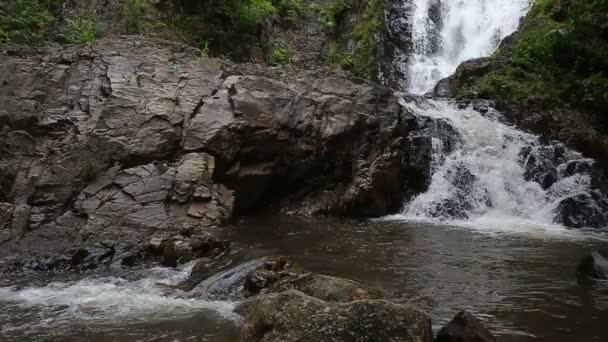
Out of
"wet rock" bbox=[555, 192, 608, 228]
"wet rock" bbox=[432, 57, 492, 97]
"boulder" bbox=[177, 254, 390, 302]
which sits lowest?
"boulder" bbox=[177, 254, 390, 302]

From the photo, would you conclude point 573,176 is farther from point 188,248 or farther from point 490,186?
point 188,248

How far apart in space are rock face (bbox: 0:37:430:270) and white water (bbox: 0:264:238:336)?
1.58 metres

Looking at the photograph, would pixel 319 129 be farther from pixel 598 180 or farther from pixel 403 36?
pixel 403 36

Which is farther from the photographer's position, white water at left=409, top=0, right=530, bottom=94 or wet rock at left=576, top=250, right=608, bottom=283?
white water at left=409, top=0, right=530, bottom=94

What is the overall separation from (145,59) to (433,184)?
7.58 meters

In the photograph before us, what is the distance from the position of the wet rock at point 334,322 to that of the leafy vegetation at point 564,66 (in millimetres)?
13352

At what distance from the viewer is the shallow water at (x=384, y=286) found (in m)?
5.96

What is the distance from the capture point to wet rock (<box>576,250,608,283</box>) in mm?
7602

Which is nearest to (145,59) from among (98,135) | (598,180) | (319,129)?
(98,135)

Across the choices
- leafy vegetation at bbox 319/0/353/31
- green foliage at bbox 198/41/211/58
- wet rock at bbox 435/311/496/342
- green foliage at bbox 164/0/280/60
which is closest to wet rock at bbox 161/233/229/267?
wet rock at bbox 435/311/496/342

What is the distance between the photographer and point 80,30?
15633 mm

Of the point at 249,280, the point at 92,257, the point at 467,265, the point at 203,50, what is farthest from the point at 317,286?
the point at 203,50

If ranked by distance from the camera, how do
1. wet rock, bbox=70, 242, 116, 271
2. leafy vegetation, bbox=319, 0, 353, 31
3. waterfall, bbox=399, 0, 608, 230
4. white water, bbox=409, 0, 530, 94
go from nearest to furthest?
wet rock, bbox=70, 242, 116, 271
waterfall, bbox=399, 0, 608, 230
white water, bbox=409, 0, 530, 94
leafy vegetation, bbox=319, 0, 353, 31

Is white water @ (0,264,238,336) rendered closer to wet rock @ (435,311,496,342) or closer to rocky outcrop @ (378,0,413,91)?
wet rock @ (435,311,496,342)
